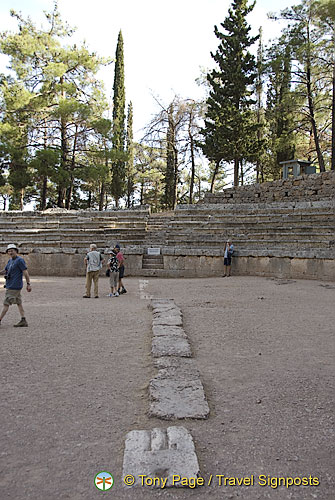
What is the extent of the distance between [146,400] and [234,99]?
23528 millimetres

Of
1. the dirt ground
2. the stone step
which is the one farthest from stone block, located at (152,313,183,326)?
the stone step

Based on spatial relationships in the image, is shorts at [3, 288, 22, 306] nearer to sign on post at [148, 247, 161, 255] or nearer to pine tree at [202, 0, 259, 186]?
sign on post at [148, 247, 161, 255]

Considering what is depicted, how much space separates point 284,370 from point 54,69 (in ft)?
70.4

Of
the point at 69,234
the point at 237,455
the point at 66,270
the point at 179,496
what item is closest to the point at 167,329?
the point at 237,455

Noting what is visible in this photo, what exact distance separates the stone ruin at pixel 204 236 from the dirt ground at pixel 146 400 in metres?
5.63

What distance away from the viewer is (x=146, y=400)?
131 inches

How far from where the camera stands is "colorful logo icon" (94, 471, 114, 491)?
7.14 ft

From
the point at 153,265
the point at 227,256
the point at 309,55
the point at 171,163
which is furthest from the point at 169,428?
the point at 171,163

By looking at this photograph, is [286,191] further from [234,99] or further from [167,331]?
[167,331]

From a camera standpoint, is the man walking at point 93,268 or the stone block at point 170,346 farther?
the man walking at point 93,268

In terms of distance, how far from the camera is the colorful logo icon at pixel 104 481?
218cm

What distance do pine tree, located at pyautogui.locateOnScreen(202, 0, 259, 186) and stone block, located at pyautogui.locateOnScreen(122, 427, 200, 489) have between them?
21284 millimetres

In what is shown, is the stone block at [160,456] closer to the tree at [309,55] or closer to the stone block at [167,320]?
the stone block at [167,320]

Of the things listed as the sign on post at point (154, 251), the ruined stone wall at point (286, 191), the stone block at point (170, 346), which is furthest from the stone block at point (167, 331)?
the ruined stone wall at point (286, 191)
